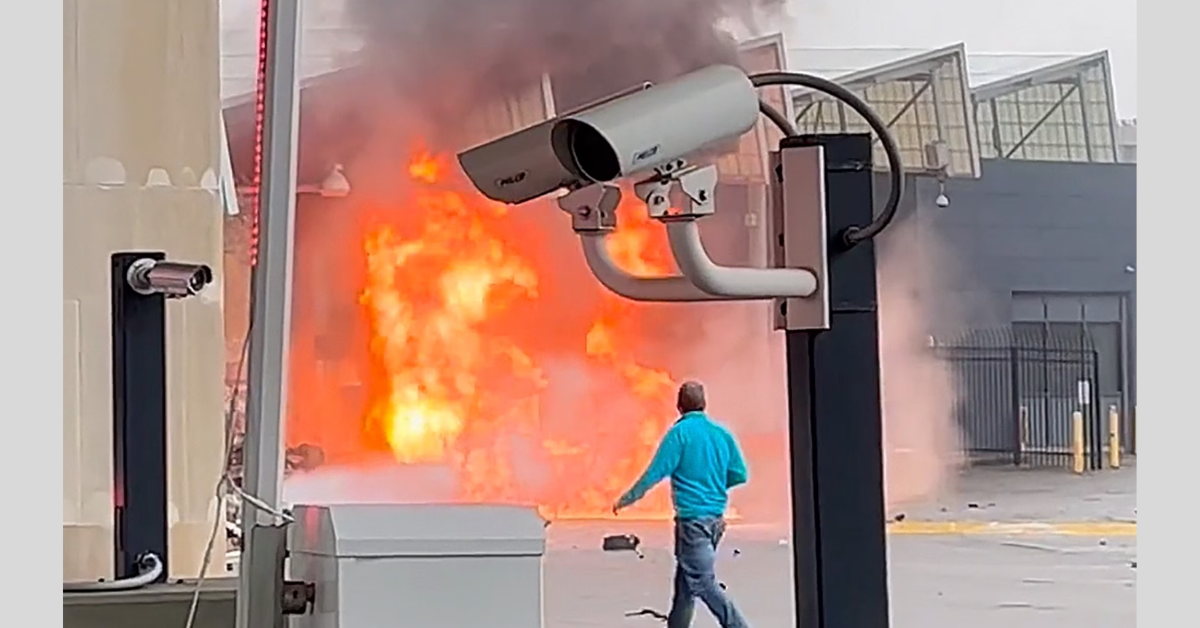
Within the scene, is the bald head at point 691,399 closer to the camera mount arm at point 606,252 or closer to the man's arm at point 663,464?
the man's arm at point 663,464

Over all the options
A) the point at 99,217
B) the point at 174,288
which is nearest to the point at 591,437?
the point at 99,217

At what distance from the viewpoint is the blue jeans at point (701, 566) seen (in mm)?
3736

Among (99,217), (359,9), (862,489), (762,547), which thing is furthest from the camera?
(359,9)

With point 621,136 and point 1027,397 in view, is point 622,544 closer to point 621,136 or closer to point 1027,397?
point 1027,397

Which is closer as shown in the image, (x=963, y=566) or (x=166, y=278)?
(x=166, y=278)

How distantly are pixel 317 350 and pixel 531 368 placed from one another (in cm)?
107

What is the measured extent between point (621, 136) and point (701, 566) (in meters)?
2.84

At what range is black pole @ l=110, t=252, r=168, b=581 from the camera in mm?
1747

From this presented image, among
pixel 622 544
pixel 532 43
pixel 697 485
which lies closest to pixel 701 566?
pixel 697 485

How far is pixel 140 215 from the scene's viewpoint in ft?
8.45

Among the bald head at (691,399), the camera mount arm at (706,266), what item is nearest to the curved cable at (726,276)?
the camera mount arm at (706,266)

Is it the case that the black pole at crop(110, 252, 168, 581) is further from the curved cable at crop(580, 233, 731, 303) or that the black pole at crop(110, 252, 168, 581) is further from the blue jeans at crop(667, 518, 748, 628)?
the blue jeans at crop(667, 518, 748, 628)

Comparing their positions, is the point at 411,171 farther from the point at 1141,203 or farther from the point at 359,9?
the point at 1141,203

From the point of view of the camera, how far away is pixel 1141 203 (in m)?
1.73
